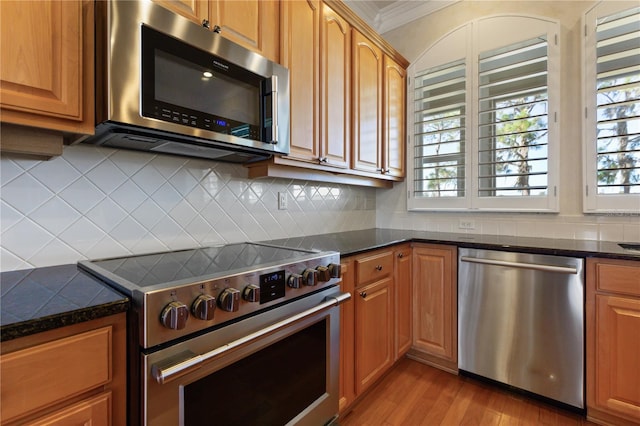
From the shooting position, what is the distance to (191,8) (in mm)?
1245

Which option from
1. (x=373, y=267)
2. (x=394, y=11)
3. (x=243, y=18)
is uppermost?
(x=394, y=11)

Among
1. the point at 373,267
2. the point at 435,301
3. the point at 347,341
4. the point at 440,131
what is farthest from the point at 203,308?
the point at 440,131

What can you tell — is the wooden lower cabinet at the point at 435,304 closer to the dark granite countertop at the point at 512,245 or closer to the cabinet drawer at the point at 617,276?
the dark granite countertop at the point at 512,245

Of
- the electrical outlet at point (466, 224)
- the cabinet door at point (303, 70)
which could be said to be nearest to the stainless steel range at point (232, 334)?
the cabinet door at point (303, 70)

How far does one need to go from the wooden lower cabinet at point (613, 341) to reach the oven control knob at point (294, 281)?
1.54 meters

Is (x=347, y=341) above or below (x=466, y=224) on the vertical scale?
below

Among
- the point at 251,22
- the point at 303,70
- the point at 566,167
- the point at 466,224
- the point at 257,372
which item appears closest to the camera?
the point at 257,372

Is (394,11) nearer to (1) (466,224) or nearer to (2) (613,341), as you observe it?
(1) (466,224)

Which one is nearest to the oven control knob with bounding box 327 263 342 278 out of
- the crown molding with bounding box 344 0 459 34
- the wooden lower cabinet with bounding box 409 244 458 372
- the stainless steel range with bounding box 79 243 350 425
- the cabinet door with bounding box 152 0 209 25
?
the stainless steel range with bounding box 79 243 350 425

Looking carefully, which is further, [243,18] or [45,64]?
[243,18]

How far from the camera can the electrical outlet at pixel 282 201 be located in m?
2.07

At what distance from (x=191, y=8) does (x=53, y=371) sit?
129cm

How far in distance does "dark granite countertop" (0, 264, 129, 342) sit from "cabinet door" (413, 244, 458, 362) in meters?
1.86

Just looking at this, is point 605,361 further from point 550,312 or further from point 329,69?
point 329,69
